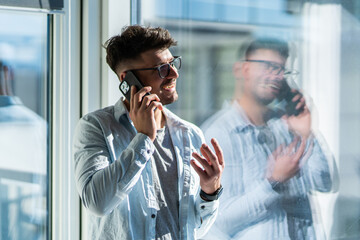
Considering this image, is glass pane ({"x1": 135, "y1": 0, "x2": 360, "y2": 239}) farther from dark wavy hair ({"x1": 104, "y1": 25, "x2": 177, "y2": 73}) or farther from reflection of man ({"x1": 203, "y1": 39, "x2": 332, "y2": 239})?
dark wavy hair ({"x1": 104, "y1": 25, "x2": 177, "y2": 73})

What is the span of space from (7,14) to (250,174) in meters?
1.53

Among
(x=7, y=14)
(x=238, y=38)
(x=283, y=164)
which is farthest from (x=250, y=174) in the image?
(x=7, y=14)

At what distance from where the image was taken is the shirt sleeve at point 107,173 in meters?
1.58

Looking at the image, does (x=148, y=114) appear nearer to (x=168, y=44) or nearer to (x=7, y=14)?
(x=168, y=44)

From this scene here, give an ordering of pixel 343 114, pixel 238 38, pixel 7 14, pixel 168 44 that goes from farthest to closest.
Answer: pixel 7 14
pixel 238 38
pixel 168 44
pixel 343 114

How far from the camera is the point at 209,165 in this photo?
1.68 meters

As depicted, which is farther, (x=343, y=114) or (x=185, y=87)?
(x=185, y=87)

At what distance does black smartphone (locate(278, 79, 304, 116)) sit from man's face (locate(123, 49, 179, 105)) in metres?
0.39

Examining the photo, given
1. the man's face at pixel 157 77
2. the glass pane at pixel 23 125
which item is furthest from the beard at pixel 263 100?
the glass pane at pixel 23 125

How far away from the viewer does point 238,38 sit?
1981 mm

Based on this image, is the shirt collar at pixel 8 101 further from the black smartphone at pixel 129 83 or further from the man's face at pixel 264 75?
the man's face at pixel 264 75

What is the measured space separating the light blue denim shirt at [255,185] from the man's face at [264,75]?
0.11 m

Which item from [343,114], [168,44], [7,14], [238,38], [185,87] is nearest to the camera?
[343,114]

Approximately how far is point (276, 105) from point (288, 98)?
7cm
